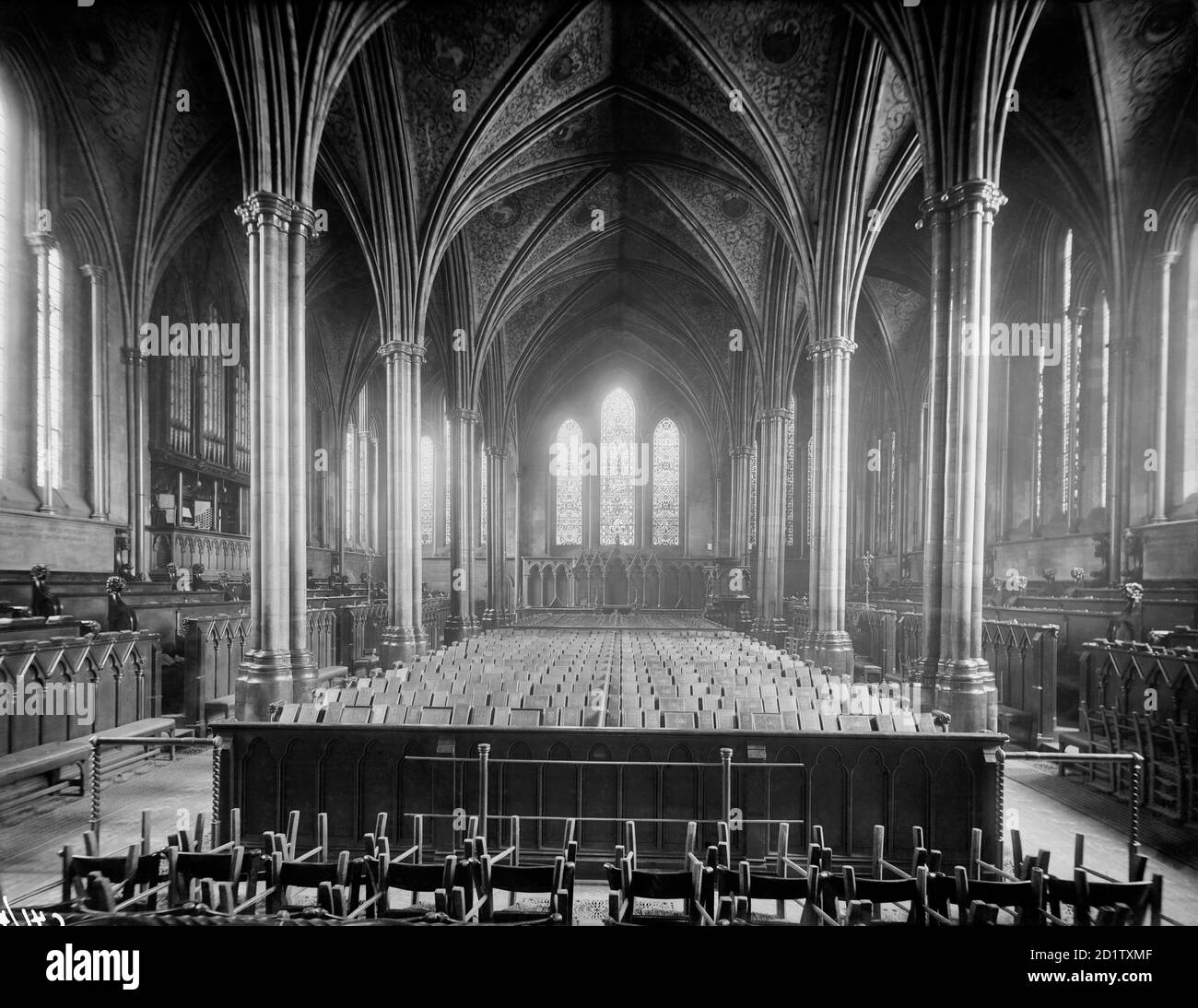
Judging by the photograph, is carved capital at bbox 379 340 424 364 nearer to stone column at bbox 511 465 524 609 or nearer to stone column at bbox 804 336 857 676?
stone column at bbox 804 336 857 676

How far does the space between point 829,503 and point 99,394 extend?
14998 mm

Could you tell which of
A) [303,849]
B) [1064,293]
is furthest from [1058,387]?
[303,849]

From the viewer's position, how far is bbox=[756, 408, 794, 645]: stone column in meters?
20.0

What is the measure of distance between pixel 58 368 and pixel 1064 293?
21733 millimetres

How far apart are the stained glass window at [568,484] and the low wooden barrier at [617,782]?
27919 millimetres

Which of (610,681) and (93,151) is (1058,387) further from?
(93,151)

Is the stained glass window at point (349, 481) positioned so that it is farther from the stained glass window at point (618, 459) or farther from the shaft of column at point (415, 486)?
the shaft of column at point (415, 486)

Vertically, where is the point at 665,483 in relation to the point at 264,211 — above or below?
below

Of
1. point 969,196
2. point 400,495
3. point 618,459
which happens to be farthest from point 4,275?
point 618,459

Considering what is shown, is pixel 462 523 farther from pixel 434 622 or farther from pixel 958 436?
pixel 958 436

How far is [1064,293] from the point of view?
1680 cm

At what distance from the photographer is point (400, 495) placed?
14.5 m

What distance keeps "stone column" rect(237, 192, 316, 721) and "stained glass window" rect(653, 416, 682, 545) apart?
25253mm

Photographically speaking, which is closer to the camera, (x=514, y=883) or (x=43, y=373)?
(x=514, y=883)
